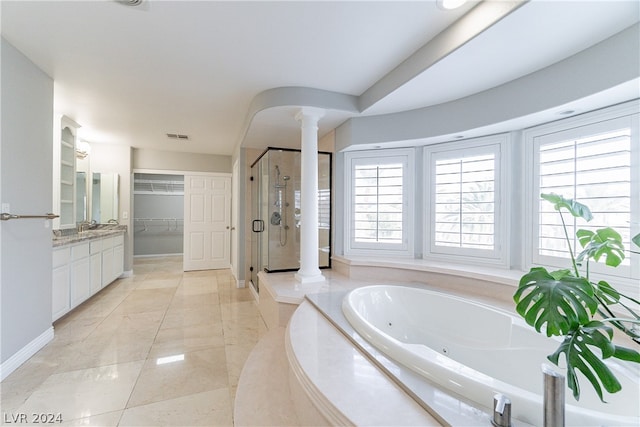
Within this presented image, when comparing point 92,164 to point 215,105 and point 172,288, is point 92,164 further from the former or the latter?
point 215,105

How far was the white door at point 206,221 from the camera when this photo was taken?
525 centimetres

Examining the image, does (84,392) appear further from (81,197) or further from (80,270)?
(81,197)

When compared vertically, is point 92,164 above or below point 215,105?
below

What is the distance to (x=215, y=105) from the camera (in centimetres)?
297

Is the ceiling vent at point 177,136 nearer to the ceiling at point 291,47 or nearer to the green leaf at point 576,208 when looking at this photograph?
the ceiling at point 291,47

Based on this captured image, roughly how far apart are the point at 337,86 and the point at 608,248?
7.18ft

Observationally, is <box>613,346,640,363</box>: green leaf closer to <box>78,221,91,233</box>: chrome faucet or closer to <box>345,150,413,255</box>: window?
<box>345,150,413,255</box>: window

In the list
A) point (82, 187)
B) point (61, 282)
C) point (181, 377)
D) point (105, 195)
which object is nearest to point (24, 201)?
point (61, 282)

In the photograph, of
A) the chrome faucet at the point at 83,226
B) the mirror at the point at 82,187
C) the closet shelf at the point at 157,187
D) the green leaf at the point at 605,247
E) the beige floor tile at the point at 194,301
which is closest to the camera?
the green leaf at the point at 605,247

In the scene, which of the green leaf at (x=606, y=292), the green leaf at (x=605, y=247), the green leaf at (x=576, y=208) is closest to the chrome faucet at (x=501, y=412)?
the green leaf at (x=606, y=292)

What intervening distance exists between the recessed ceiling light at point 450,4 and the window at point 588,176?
4.34 feet

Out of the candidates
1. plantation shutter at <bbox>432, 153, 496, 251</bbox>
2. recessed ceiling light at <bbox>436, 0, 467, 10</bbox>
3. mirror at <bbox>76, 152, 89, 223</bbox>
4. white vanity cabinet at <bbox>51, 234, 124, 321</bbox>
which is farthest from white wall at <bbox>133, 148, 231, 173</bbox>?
recessed ceiling light at <bbox>436, 0, 467, 10</bbox>

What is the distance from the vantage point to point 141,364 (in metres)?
2.02

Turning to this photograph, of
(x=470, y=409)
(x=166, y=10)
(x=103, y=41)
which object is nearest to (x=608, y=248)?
(x=470, y=409)
